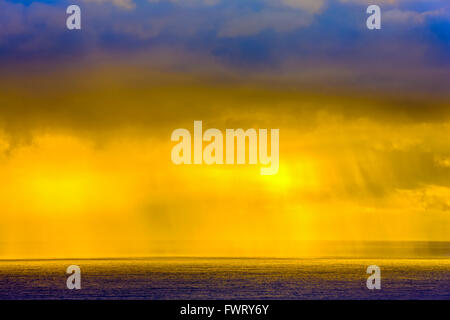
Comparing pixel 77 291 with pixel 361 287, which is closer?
pixel 77 291
